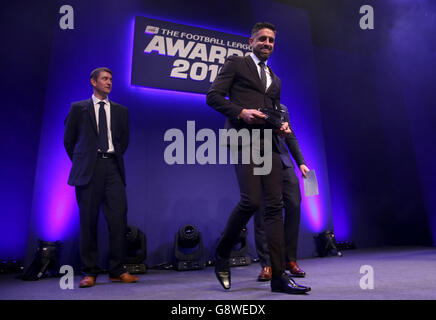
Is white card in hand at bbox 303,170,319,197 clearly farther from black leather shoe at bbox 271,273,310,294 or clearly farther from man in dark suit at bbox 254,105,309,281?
black leather shoe at bbox 271,273,310,294

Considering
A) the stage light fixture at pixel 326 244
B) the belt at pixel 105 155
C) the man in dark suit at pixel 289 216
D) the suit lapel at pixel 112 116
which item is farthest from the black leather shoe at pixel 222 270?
the stage light fixture at pixel 326 244

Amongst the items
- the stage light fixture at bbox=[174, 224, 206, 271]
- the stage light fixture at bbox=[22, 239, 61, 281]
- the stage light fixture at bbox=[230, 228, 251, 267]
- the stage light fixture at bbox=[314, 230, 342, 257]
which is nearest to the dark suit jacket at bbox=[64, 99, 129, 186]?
the stage light fixture at bbox=[22, 239, 61, 281]

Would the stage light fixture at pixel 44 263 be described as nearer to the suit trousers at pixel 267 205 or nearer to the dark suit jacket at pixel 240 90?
the suit trousers at pixel 267 205

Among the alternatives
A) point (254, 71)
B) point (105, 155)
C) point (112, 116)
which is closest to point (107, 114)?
point (112, 116)

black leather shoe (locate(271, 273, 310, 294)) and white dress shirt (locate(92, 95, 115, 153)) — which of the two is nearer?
black leather shoe (locate(271, 273, 310, 294))

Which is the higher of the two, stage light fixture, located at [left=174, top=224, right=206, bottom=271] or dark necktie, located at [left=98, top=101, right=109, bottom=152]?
dark necktie, located at [left=98, top=101, right=109, bottom=152]

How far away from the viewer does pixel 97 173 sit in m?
2.73

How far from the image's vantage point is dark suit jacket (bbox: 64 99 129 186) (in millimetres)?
2676

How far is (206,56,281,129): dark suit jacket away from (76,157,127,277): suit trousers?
1.26 m

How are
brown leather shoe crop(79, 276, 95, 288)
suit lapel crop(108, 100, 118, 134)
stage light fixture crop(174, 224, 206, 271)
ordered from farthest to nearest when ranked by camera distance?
stage light fixture crop(174, 224, 206, 271)
suit lapel crop(108, 100, 118, 134)
brown leather shoe crop(79, 276, 95, 288)

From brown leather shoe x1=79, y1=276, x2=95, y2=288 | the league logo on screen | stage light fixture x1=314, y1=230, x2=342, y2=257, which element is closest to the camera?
brown leather shoe x1=79, y1=276, x2=95, y2=288

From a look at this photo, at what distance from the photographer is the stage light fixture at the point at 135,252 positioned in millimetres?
3178

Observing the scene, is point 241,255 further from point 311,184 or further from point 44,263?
point 44,263
